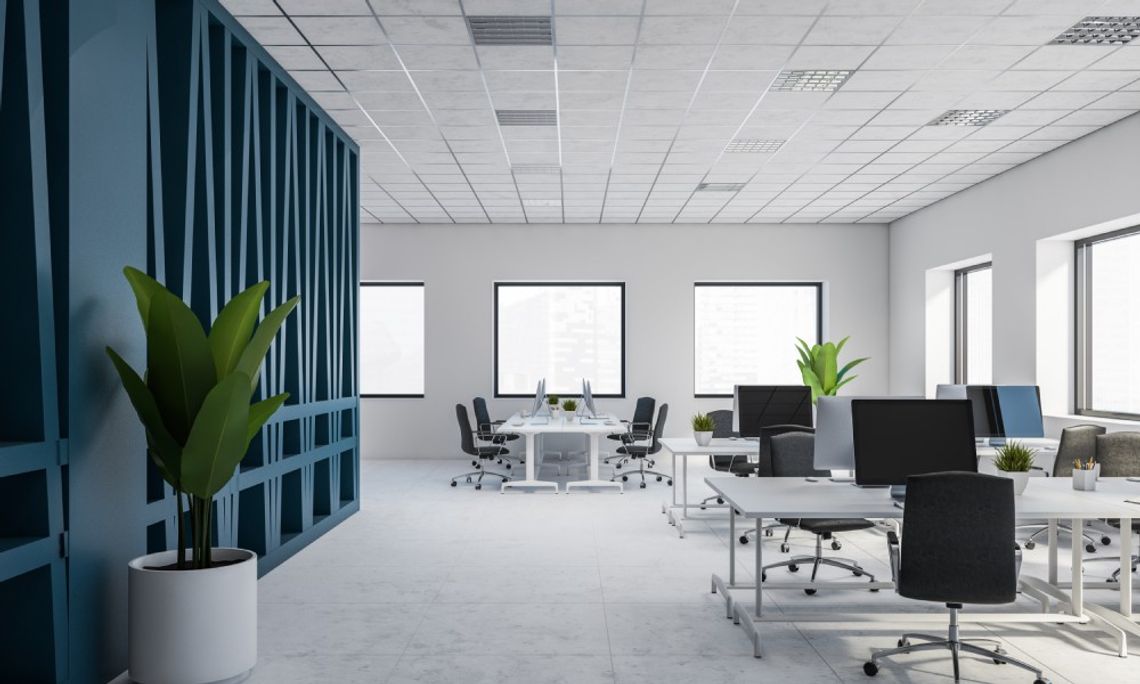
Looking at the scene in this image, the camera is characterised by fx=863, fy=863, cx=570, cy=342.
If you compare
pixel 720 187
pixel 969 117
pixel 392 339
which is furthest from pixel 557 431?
pixel 969 117

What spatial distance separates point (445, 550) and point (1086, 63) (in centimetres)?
532

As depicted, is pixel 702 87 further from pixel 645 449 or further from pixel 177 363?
pixel 645 449

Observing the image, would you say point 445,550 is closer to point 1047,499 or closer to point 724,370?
point 1047,499

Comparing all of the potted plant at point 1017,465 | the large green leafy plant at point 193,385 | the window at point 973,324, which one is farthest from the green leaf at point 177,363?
the window at point 973,324

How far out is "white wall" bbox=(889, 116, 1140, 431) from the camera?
6.87m

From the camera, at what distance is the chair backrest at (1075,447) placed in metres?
5.86

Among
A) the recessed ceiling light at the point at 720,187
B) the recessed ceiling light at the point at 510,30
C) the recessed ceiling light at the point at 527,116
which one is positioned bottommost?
the recessed ceiling light at the point at 720,187

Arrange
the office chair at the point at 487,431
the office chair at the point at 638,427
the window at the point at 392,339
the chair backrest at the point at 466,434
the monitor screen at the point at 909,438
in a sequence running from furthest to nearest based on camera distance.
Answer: the window at the point at 392,339
the office chair at the point at 638,427
the office chair at the point at 487,431
the chair backrest at the point at 466,434
the monitor screen at the point at 909,438

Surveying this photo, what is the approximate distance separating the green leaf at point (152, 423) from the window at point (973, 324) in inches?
352

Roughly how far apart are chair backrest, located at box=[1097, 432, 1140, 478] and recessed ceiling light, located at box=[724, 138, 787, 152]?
3503 mm

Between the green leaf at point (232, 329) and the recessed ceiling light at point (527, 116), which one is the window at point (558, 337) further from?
the green leaf at point (232, 329)

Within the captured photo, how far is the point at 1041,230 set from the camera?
7883 millimetres

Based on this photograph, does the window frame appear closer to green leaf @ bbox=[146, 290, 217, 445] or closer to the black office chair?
green leaf @ bbox=[146, 290, 217, 445]

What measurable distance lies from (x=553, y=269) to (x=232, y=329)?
8.48m
